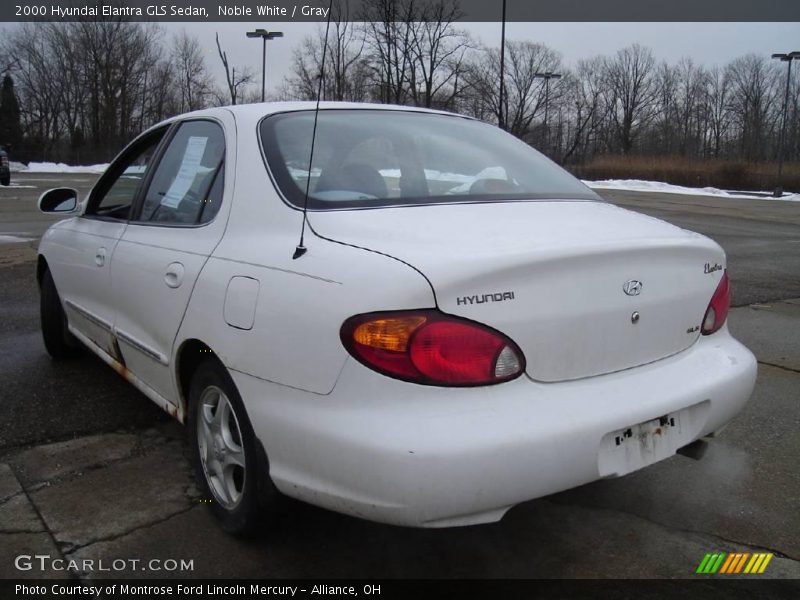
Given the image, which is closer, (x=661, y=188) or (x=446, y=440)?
(x=446, y=440)

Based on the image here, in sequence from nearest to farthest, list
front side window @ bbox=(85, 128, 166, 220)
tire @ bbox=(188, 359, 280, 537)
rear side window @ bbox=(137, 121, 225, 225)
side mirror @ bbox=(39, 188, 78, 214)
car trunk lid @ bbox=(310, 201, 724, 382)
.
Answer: car trunk lid @ bbox=(310, 201, 724, 382) < tire @ bbox=(188, 359, 280, 537) < rear side window @ bbox=(137, 121, 225, 225) < front side window @ bbox=(85, 128, 166, 220) < side mirror @ bbox=(39, 188, 78, 214)

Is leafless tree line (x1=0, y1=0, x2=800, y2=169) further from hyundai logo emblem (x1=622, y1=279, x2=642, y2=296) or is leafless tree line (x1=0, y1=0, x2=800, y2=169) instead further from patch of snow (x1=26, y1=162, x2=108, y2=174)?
A: hyundai logo emblem (x1=622, y1=279, x2=642, y2=296)

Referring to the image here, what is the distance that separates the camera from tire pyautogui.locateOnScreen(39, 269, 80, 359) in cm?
444

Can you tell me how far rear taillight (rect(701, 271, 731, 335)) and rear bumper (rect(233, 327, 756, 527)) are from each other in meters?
0.44

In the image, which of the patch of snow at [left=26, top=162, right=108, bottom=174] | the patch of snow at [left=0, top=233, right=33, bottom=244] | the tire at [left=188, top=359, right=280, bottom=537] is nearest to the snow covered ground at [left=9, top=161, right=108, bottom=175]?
the patch of snow at [left=26, top=162, right=108, bottom=174]

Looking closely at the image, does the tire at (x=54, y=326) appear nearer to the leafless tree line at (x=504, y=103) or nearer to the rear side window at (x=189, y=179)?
the rear side window at (x=189, y=179)

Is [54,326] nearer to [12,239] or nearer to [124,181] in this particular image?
[124,181]

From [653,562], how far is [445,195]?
145 cm

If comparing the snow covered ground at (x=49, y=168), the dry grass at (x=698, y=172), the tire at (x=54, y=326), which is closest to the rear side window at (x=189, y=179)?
the tire at (x=54, y=326)

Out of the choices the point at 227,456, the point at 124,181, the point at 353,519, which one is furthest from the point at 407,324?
the point at 124,181

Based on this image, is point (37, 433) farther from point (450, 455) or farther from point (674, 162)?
point (674, 162)

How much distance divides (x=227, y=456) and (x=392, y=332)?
0.95 m

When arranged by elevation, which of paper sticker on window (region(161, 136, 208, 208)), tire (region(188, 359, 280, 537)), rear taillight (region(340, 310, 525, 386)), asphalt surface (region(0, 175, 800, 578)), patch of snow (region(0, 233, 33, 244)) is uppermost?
paper sticker on window (region(161, 136, 208, 208))

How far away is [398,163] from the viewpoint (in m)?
2.87
